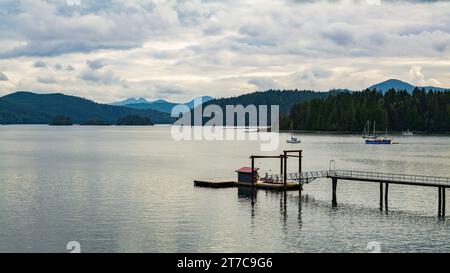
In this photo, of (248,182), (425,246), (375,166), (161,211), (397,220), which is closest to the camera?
(425,246)

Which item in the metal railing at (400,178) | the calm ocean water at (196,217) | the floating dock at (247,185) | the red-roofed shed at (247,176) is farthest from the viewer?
the red-roofed shed at (247,176)

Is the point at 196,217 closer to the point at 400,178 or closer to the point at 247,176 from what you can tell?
the point at 247,176

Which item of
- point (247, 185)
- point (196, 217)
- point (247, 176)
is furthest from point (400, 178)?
point (196, 217)

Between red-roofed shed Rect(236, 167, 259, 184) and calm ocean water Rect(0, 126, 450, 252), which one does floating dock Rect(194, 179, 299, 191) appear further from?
calm ocean water Rect(0, 126, 450, 252)

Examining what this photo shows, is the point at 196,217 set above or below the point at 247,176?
below

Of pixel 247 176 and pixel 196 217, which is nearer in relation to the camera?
pixel 196 217

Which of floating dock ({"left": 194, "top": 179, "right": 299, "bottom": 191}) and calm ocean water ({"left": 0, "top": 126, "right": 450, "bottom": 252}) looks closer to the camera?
calm ocean water ({"left": 0, "top": 126, "right": 450, "bottom": 252})

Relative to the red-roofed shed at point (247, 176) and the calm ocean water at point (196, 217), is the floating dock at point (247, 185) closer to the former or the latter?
the red-roofed shed at point (247, 176)

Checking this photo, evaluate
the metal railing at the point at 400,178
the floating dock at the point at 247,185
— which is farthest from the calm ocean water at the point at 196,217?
the metal railing at the point at 400,178

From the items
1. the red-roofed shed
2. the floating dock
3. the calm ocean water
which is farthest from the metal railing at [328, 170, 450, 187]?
the red-roofed shed

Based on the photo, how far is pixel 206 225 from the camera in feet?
210

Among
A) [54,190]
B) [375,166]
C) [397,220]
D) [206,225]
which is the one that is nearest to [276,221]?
[206,225]
